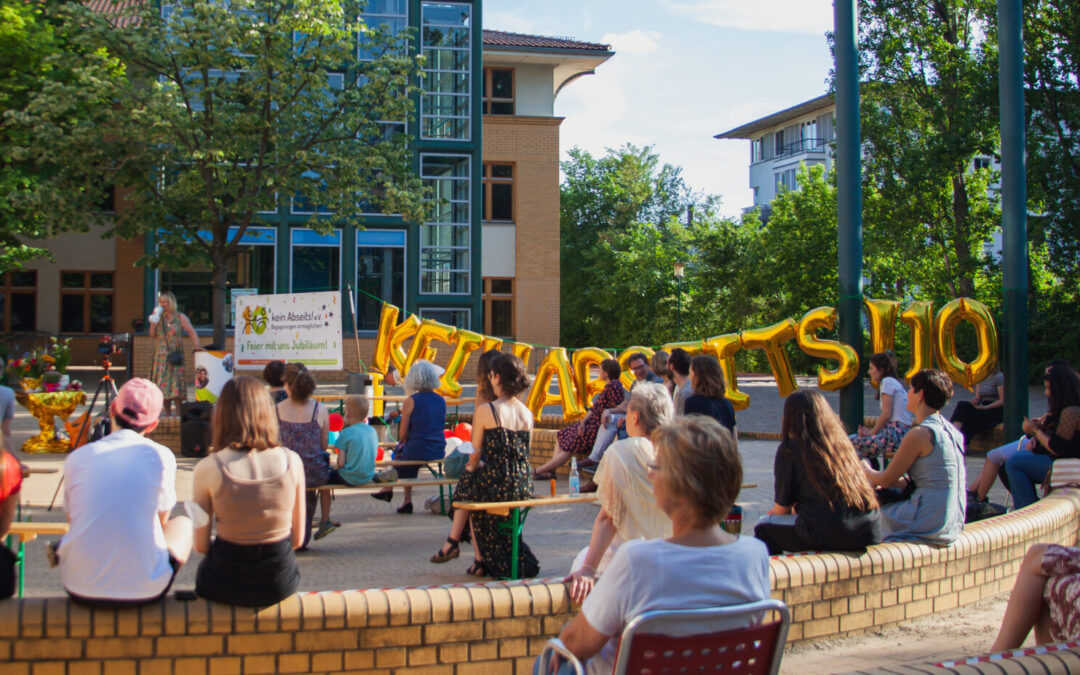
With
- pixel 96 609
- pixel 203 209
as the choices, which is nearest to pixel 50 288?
pixel 203 209

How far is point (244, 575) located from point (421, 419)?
16.1 ft

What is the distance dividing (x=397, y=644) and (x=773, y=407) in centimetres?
1894

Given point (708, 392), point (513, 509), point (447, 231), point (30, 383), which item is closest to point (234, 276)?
point (447, 231)

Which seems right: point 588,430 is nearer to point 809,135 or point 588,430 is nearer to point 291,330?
point 291,330

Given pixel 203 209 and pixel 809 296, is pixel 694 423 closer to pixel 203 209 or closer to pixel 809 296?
pixel 203 209

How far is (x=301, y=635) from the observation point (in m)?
4.12

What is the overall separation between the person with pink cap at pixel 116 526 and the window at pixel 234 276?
24.6 meters

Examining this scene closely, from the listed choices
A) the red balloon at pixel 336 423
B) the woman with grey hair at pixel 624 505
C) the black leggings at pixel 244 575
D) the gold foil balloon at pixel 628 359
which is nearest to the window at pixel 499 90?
the red balloon at pixel 336 423

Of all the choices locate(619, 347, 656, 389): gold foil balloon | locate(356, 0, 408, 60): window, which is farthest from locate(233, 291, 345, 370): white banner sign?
locate(356, 0, 408, 60): window

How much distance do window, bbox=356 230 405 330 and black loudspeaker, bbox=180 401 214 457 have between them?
17.8 m

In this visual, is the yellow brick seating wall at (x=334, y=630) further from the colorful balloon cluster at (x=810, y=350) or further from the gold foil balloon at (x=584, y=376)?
the gold foil balloon at (x=584, y=376)

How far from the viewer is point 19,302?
3347 cm

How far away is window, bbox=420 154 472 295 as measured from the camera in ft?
96.9

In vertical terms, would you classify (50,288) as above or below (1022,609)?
above
